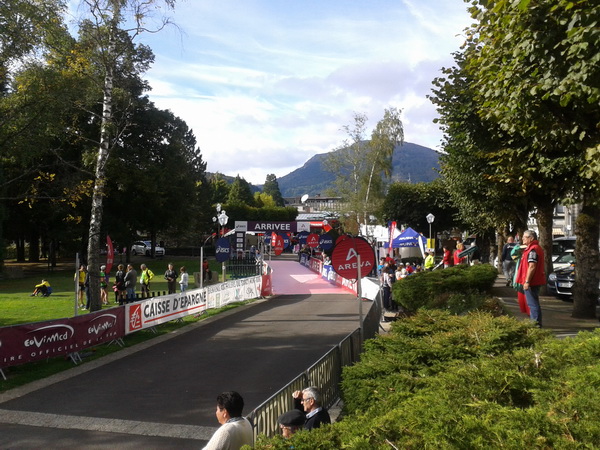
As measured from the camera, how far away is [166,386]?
34.6 feet

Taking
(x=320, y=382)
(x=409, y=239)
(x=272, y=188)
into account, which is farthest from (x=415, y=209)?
(x=272, y=188)

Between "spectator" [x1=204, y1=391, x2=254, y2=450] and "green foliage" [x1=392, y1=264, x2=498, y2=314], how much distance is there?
7.18 meters

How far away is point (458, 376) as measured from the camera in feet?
15.3

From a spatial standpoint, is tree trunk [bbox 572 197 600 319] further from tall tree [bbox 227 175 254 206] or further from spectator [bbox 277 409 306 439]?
tall tree [bbox 227 175 254 206]

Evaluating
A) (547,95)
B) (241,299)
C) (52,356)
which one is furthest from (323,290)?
(547,95)

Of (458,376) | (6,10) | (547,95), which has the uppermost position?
(6,10)

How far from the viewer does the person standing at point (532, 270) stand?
9.83 metres

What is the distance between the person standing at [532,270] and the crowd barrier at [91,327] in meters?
9.44

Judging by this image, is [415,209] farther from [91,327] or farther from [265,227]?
[91,327]

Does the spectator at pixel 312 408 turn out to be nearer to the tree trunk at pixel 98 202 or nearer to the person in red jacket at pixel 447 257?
the tree trunk at pixel 98 202

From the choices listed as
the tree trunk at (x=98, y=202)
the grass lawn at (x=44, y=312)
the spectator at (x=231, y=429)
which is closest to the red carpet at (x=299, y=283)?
the grass lawn at (x=44, y=312)

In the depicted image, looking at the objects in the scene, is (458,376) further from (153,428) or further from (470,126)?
(470,126)

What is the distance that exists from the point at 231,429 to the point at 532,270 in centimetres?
677

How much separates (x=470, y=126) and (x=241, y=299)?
1255 centimetres
